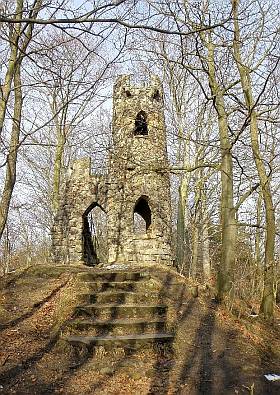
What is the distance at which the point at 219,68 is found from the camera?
919 cm

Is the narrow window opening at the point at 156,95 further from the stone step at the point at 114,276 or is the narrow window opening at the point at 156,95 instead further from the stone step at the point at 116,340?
the stone step at the point at 116,340

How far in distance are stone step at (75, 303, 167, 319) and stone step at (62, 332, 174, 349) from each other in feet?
2.93

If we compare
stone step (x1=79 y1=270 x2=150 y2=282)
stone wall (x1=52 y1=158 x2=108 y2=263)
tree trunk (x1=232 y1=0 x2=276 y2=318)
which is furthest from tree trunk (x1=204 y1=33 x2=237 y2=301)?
stone wall (x1=52 y1=158 x2=108 y2=263)

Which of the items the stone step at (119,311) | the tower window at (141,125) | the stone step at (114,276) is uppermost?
the tower window at (141,125)

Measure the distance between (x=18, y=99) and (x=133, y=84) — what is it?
22.7ft

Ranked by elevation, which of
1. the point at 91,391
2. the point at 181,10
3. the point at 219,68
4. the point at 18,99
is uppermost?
the point at 181,10

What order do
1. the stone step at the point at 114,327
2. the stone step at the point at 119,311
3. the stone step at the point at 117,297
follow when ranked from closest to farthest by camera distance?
the stone step at the point at 114,327 < the stone step at the point at 119,311 < the stone step at the point at 117,297

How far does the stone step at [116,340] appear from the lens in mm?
5809

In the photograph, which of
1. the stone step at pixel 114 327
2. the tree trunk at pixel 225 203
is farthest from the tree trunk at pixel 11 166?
the tree trunk at pixel 225 203

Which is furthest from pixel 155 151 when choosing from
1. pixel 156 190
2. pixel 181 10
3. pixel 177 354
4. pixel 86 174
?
pixel 177 354

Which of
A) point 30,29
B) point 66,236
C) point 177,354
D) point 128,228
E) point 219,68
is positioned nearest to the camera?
point 177,354

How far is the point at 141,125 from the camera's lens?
14859 mm

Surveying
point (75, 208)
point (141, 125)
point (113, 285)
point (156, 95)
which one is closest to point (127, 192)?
point (75, 208)

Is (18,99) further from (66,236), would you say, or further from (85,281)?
(66,236)
